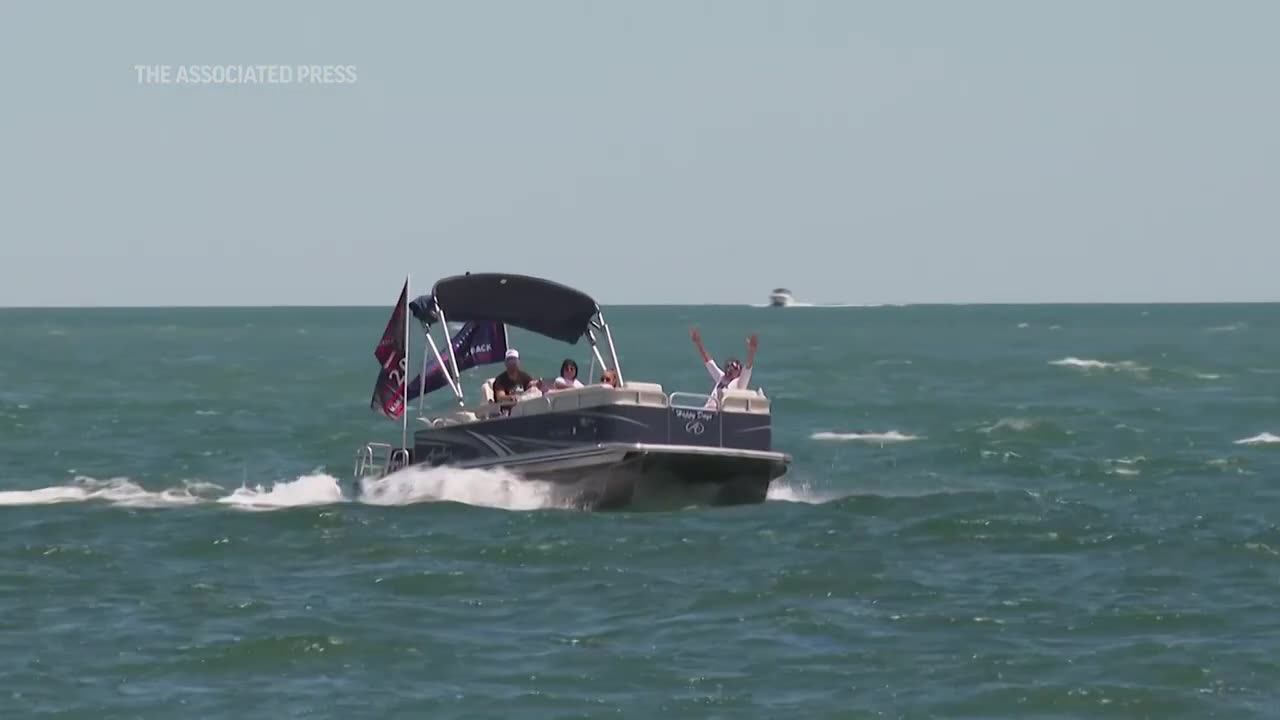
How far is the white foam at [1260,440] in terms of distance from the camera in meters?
44.5

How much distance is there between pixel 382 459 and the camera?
32.9 m

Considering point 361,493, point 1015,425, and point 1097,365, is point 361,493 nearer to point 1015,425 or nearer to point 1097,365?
point 1015,425

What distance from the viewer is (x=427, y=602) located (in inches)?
897

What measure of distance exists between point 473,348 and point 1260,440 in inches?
801

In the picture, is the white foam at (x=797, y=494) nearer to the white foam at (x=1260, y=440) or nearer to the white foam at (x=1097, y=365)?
the white foam at (x=1260, y=440)

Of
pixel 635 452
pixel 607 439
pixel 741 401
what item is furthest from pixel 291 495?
pixel 741 401

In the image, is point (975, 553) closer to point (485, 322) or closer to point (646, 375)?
point (485, 322)

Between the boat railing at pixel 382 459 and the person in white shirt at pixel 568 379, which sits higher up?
the person in white shirt at pixel 568 379

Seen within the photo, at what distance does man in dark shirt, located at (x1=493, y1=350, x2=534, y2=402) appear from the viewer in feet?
99.6

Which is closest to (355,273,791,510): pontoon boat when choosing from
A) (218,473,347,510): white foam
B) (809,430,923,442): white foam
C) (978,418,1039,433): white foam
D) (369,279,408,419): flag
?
Result: (369,279,408,419): flag

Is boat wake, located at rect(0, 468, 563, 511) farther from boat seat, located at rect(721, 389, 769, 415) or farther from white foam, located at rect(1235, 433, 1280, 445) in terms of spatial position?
white foam, located at rect(1235, 433, 1280, 445)

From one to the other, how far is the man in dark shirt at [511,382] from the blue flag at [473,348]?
1.27 meters

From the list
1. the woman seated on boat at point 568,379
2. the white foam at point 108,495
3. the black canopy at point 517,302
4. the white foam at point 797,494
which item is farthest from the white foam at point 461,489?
the white foam at point 797,494

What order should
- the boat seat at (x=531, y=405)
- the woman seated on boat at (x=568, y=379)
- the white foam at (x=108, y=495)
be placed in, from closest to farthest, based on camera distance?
the boat seat at (x=531, y=405) → the woman seated on boat at (x=568, y=379) → the white foam at (x=108, y=495)
